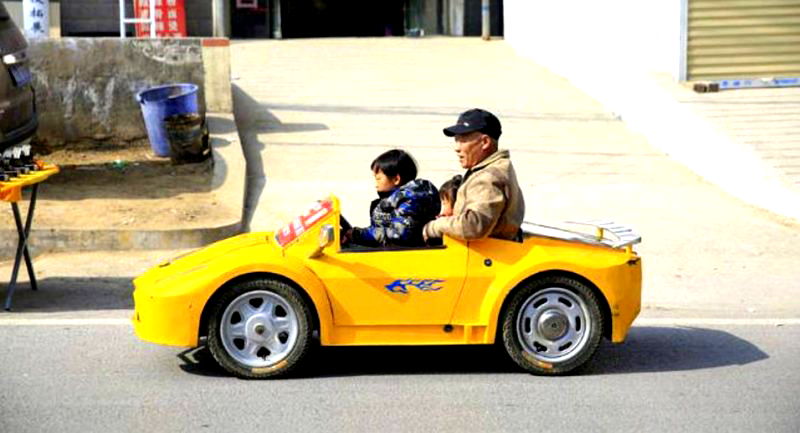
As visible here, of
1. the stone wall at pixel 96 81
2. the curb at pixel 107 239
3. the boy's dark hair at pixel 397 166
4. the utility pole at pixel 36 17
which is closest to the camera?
the boy's dark hair at pixel 397 166

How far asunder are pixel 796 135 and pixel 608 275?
7.65m

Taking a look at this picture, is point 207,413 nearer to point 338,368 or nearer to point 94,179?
point 338,368

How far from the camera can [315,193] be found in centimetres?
1208

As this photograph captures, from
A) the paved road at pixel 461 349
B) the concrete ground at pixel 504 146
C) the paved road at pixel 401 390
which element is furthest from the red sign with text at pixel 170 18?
the paved road at pixel 401 390

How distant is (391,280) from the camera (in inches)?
257

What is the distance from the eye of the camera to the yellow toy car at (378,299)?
645 centimetres

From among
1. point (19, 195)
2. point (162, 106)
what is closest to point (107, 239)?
point (19, 195)

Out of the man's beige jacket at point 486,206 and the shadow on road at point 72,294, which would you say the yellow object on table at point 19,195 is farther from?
the man's beige jacket at point 486,206

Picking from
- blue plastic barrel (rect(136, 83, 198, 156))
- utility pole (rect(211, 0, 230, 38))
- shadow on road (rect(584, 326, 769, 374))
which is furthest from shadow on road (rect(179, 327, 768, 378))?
utility pole (rect(211, 0, 230, 38))

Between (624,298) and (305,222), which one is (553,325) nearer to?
(624,298)

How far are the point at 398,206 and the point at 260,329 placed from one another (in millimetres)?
983

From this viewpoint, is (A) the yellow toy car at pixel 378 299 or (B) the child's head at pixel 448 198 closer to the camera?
(A) the yellow toy car at pixel 378 299

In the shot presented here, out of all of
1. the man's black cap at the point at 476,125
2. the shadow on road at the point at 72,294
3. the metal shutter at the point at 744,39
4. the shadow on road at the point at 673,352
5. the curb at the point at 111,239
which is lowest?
the shadow on road at the point at 673,352

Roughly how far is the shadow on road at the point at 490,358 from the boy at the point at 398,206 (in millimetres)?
732
